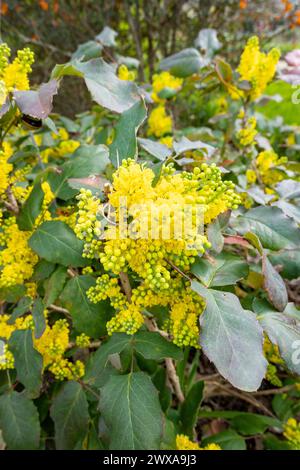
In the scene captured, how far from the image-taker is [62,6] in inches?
147

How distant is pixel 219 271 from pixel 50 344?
0.59 meters

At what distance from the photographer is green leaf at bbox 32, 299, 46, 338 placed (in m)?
1.03

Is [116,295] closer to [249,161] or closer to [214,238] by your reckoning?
[214,238]

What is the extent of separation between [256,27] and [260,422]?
366 centimetres

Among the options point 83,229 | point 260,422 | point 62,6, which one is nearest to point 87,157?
point 83,229

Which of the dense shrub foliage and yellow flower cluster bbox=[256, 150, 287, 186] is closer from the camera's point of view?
the dense shrub foliage

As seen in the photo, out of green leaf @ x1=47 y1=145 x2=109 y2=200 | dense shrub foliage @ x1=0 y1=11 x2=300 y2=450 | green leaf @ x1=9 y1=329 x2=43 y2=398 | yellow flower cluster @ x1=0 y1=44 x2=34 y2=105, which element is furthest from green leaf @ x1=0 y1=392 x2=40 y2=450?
yellow flower cluster @ x1=0 y1=44 x2=34 y2=105

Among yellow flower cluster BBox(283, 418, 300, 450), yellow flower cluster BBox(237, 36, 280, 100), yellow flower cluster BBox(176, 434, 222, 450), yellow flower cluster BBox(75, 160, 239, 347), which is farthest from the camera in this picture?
yellow flower cluster BBox(237, 36, 280, 100)

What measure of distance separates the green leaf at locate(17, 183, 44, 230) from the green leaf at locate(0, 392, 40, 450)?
1.93 ft

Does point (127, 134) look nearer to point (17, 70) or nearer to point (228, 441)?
point (17, 70)

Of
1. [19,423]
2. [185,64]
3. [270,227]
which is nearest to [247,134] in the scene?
[185,64]

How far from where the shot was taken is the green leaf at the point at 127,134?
37.9 inches

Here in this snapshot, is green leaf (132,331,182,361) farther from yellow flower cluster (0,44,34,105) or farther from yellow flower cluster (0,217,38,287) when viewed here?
yellow flower cluster (0,44,34,105)
